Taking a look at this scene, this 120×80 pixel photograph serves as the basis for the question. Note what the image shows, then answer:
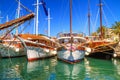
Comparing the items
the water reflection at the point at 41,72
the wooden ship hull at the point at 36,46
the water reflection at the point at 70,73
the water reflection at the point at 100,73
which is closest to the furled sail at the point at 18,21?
the water reflection at the point at 41,72

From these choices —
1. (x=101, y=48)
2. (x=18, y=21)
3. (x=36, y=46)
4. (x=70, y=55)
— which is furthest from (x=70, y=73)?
(x=101, y=48)

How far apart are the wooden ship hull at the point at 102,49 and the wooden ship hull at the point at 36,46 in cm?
706

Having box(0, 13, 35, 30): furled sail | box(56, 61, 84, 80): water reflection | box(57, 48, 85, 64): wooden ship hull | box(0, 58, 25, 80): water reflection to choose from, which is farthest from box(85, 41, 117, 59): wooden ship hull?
box(0, 13, 35, 30): furled sail

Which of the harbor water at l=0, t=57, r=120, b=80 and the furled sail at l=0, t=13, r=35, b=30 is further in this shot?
the harbor water at l=0, t=57, r=120, b=80

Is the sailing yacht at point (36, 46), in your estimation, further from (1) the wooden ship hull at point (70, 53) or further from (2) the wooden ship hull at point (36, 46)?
(1) the wooden ship hull at point (70, 53)

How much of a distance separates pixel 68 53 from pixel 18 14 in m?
16.9

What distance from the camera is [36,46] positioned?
35125 millimetres

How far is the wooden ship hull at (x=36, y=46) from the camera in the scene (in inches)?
1336

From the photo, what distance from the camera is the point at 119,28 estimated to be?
59594 millimetres

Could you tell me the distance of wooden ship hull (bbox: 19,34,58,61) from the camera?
3394 centimetres

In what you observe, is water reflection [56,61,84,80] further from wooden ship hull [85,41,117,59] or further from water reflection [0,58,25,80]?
wooden ship hull [85,41,117,59]

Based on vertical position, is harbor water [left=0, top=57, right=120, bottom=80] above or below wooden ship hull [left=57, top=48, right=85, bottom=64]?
below

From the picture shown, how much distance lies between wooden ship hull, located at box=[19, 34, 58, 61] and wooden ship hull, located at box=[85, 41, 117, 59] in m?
7.06

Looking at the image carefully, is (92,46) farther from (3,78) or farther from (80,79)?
(3,78)
